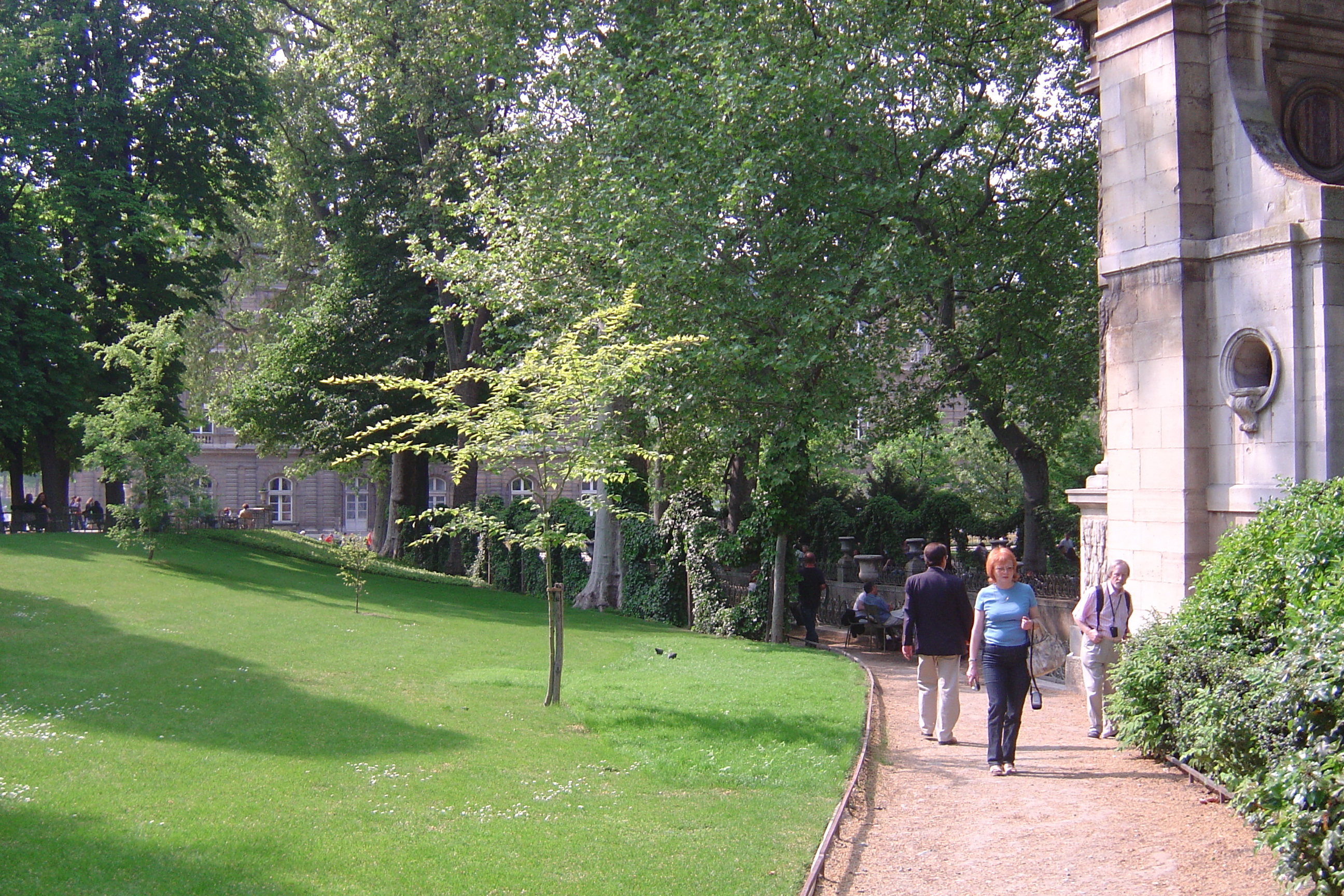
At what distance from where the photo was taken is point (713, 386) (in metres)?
18.9

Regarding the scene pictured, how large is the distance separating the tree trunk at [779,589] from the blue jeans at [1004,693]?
33.5 feet

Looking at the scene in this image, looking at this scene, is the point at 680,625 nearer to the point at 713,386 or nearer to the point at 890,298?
the point at 713,386

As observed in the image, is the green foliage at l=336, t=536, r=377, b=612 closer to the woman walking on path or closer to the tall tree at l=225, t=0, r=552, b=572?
the tall tree at l=225, t=0, r=552, b=572

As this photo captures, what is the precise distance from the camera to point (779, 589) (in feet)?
64.1

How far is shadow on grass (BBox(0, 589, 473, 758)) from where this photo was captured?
9.60 metres

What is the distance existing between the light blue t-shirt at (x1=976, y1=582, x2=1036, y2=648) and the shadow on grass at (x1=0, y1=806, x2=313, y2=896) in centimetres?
568

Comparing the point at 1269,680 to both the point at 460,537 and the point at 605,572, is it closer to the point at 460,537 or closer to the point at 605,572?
the point at 605,572

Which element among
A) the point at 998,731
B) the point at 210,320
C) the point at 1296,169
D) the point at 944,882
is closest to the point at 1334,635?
the point at 944,882

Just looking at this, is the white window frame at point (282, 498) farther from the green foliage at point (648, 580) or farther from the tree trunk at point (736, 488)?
the green foliage at point (648, 580)

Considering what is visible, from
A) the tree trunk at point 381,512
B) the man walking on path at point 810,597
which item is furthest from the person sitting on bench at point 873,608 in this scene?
the tree trunk at point 381,512

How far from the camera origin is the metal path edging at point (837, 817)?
20.8 ft

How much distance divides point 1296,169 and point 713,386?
1035 centimetres

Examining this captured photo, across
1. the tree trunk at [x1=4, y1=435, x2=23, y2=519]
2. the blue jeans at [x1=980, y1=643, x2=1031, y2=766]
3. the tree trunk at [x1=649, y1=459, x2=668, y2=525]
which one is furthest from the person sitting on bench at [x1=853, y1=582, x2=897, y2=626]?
the tree trunk at [x1=4, y1=435, x2=23, y2=519]

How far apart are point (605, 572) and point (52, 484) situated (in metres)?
17.2
